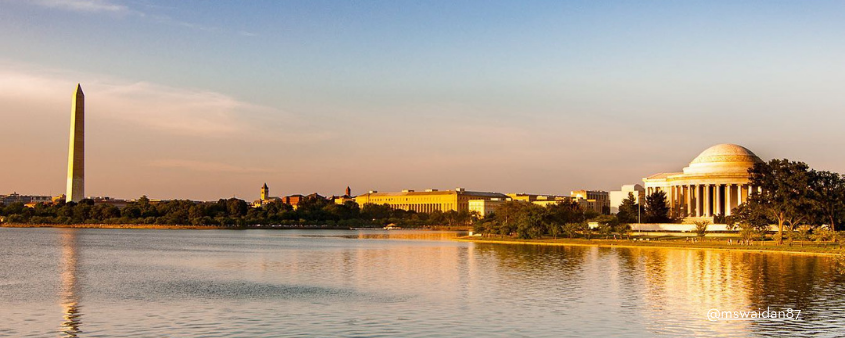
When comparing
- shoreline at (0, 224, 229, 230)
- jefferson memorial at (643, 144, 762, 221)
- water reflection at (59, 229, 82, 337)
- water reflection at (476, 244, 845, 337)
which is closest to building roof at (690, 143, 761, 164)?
jefferson memorial at (643, 144, 762, 221)

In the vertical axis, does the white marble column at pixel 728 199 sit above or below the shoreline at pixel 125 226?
above

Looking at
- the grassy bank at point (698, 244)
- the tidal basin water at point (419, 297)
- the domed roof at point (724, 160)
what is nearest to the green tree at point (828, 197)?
the grassy bank at point (698, 244)

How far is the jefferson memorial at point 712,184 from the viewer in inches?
4690

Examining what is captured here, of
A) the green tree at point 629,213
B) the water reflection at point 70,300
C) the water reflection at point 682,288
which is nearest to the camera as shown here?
the water reflection at point 70,300

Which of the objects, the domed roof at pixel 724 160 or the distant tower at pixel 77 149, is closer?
the domed roof at pixel 724 160

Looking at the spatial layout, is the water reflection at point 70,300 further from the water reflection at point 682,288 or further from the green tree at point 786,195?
the green tree at point 786,195

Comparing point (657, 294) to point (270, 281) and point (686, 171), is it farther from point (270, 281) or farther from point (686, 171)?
point (686, 171)

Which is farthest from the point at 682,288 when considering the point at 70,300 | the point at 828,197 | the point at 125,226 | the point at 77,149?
the point at 125,226

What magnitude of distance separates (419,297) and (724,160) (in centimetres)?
9566

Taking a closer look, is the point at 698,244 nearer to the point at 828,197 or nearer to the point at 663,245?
the point at 663,245

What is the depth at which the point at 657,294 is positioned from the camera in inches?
1484

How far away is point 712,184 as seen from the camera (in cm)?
12038

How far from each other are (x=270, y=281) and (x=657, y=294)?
1857 cm

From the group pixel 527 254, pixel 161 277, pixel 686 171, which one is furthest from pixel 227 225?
pixel 161 277
